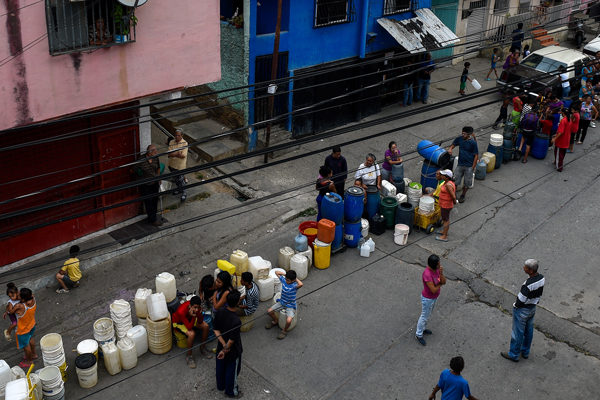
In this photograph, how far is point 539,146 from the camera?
16.6 meters

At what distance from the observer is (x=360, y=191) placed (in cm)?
1220

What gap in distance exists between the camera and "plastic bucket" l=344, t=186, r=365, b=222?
39.6 feet

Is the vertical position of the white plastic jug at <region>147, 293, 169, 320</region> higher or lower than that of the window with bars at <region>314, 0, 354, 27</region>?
lower

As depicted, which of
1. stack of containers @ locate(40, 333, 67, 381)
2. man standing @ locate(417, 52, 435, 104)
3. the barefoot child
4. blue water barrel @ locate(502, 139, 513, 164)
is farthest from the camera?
man standing @ locate(417, 52, 435, 104)

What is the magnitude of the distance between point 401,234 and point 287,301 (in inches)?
142

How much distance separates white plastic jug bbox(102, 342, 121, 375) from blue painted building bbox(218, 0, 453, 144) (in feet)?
22.5

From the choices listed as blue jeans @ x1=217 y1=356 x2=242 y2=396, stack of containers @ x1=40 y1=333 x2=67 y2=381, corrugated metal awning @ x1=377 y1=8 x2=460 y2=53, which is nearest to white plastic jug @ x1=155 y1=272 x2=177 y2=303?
stack of containers @ x1=40 y1=333 x2=67 y2=381

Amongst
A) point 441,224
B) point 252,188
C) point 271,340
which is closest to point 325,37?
point 252,188

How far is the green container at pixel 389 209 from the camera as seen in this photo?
13.1 metres

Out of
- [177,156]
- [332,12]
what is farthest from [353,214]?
[332,12]

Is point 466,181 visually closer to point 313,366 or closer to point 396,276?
point 396,276

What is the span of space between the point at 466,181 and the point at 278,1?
5821mm

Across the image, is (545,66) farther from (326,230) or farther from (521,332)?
(521,332)

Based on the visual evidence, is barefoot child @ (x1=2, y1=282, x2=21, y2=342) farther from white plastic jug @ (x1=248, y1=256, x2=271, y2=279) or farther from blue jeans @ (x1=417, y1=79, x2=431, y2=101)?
blue jeans @ (x1=417, y1=79, x2=431, y2=101)
